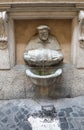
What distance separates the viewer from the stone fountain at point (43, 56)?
1911 millimetres

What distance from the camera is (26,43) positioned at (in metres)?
2.13

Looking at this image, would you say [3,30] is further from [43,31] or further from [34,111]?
[34,111]

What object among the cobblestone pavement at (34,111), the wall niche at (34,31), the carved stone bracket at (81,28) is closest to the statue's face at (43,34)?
the wall niche at (34,31)

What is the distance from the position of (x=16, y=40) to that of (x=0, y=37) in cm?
24

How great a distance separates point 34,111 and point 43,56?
0.60m

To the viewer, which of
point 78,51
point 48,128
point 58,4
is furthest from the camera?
point 78,51

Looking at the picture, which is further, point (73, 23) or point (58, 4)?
point (73, 23)

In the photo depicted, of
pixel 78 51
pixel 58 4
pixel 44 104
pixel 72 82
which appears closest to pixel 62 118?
pixel 44 104

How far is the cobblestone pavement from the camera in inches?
67.5

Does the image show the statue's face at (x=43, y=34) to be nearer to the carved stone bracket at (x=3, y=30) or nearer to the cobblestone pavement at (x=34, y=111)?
the carved stone bracket at (x=3, y=30)

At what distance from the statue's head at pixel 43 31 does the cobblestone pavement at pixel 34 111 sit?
2.40ft

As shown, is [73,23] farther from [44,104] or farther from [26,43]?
[44,104]

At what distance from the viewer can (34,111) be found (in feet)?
6.09

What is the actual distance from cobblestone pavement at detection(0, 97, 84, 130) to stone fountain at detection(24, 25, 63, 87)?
261 mm
